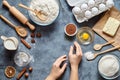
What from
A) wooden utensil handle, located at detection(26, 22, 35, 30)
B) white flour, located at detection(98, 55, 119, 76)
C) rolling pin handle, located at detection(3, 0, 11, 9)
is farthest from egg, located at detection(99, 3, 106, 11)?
rolling pin handle, located at detection(3, 0, 11, 9)

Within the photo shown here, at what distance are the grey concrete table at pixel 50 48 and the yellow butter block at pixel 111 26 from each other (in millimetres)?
48

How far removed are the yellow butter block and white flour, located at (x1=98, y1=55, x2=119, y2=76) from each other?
0.11 metres

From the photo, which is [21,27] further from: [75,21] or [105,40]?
[105,40]

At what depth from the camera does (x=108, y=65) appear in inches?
63.7

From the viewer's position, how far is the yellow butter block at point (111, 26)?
1.67m

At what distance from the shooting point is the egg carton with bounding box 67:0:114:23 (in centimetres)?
166

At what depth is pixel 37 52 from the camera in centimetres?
171

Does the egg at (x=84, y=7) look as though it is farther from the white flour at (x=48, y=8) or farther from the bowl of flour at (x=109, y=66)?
the bowl of flour at (x=109, y=66)

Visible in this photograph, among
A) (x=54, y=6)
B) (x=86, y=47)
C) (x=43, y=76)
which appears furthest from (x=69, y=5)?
(x=43, y=76)

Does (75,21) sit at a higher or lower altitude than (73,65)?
higher

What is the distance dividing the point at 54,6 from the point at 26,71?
0.32 m

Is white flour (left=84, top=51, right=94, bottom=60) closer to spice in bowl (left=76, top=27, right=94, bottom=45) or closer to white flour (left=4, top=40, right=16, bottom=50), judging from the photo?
spice in bowl (left=76, top=27, right=94, bottom=45)

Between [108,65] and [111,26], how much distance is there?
180 millimetres

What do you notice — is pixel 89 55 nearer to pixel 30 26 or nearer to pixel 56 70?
pixel 56 70
